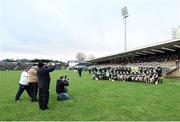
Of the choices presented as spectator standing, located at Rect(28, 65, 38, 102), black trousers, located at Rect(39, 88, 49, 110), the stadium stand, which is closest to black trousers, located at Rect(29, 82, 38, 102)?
spectator standing, located at Rect(28, 65, 38, 102)

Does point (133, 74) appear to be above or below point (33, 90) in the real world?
above

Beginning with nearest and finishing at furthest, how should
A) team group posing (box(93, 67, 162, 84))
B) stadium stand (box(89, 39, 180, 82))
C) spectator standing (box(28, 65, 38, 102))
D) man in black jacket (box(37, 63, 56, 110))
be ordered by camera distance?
man in black jacket (box(37, 63, 56, 110))
spectator standing (box(28, 65, 38, 102))
team group posing (box(93, 67, 162, 84))
stadium stand (box(89, 39, 180, 82))

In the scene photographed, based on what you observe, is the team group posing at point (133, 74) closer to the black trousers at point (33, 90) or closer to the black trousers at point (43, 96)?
the black trousers at point (33, 90)

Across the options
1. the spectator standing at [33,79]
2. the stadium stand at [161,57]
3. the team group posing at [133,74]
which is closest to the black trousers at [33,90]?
the spectator standing at [33,79]

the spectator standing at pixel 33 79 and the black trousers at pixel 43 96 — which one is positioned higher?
the spectator standing at pixel 33 79

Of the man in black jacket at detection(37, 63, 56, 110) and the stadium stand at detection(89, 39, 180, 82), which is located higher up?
the stadium stand at detection(89, 39, 180, 82)

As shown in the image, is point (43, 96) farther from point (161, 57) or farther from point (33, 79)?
point (161, 57)

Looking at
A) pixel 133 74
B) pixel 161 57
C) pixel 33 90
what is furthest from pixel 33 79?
pixel 161 57

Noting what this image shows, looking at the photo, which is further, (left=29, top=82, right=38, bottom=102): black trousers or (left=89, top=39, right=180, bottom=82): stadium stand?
(left=89, top=39, right=180, bottom=82): stadium stand

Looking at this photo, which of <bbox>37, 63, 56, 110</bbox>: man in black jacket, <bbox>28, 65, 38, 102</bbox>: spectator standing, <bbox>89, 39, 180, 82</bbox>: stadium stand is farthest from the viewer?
<bbox>89, 39, 180, 82</bbox>: stadium stand

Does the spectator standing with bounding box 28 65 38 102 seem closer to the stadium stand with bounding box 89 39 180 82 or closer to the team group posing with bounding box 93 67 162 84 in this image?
the team group posing with bounding box 93 67 162 84

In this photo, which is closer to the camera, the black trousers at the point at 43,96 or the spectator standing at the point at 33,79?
the black trousers at the point at 43,96


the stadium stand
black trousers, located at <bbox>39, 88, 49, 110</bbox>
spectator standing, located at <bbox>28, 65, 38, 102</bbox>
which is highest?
the stadium stand

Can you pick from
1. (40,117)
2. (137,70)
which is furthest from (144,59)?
(40,117)
